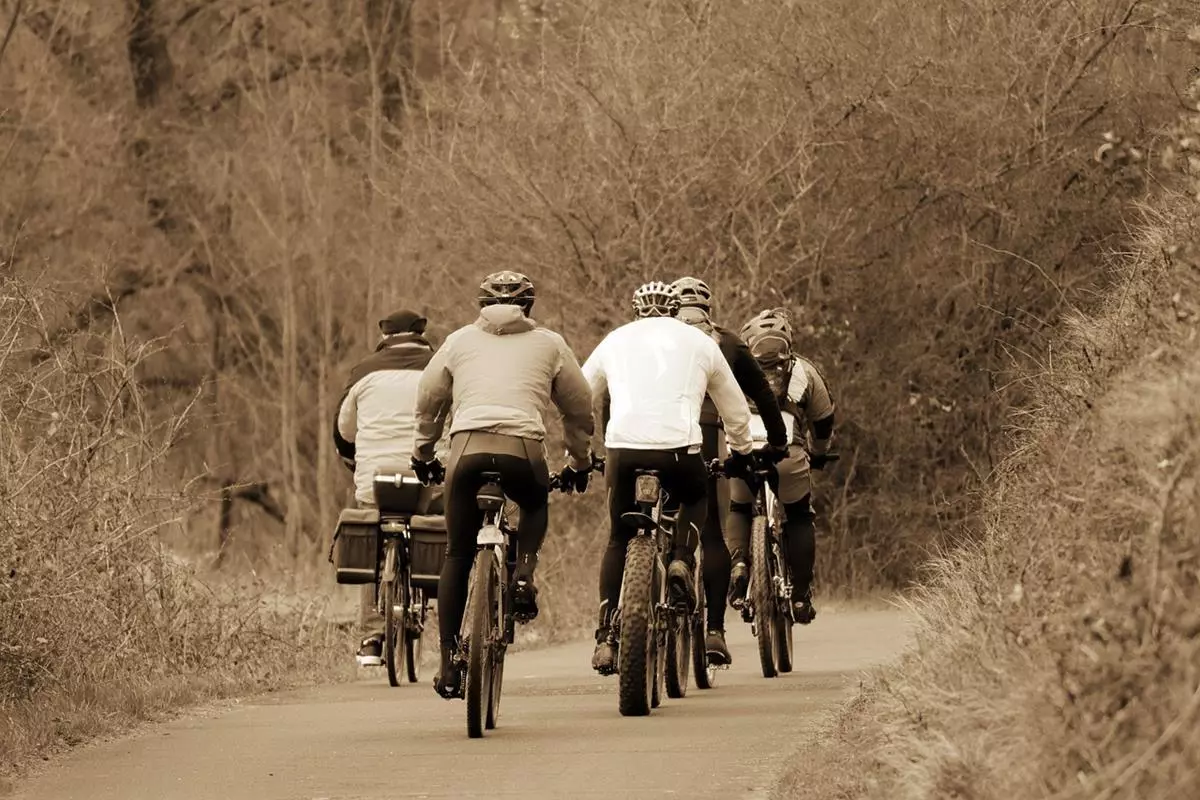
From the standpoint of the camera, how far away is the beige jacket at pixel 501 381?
11555 millimetres

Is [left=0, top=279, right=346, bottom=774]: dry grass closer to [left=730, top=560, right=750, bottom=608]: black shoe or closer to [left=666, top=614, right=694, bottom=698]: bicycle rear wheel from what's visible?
[left=666, top=614, right=694, bottom=698]: bicycle rear wheel

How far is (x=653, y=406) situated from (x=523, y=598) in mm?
1132

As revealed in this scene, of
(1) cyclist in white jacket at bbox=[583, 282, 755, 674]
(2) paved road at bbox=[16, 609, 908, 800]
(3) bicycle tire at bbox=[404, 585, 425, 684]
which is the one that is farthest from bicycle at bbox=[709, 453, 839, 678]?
(3) bicycle tire at bbox=[404, 585, 425, 684]

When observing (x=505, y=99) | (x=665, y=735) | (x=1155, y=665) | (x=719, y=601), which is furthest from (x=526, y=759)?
(x=505, y=99)

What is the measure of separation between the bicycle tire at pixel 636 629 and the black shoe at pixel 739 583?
2.48 metres

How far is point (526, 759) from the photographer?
10586 millimetres

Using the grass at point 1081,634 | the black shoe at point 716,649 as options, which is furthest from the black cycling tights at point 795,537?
the grass at point 1081,634

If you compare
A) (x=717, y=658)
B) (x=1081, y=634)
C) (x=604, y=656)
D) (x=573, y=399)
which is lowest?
(x=717, y=658)

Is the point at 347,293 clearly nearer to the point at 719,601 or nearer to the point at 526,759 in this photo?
the point at 719,601

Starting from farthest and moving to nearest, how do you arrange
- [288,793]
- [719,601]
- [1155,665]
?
1. [719,601]
2. [288,793]
3. [1155,665]

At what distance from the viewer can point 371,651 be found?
15.1 meters

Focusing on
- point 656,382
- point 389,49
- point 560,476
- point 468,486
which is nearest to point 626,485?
point 560,476

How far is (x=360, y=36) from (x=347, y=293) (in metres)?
3.58

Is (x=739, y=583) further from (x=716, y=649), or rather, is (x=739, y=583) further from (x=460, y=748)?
(x=460, y=748)
